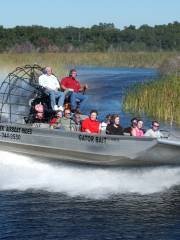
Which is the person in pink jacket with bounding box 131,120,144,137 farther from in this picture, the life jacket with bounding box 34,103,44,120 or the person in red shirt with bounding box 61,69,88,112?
the life jacket with bounding box 34,103,44,120

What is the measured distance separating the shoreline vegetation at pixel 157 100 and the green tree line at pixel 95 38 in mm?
49196

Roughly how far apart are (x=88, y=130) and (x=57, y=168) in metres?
1.45

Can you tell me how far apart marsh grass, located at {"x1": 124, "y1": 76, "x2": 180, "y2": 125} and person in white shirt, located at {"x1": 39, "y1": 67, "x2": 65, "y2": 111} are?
8.41 m

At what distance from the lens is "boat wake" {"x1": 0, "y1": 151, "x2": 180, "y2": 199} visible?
13.4m

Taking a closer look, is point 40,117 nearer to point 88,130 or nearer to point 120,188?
point 88,130

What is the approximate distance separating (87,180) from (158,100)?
1016 centimetres

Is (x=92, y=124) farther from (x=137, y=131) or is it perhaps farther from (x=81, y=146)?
(x=137, y=131)

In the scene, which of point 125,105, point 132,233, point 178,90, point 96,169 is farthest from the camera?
point 125,105

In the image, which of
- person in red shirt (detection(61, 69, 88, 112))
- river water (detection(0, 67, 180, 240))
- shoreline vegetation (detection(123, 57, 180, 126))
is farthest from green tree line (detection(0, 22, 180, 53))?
river water (detection(0, 67, 180, 240))

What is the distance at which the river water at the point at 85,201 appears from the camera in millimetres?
10938

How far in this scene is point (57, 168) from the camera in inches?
573

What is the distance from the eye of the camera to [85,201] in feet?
41.6

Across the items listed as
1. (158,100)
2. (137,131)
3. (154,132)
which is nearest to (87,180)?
(137,131)

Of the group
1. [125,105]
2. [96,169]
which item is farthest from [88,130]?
[125,105]
